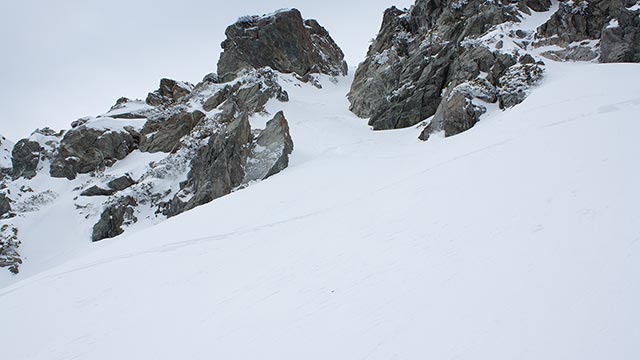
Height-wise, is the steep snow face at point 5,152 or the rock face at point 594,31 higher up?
the steep snow face at point 5,152

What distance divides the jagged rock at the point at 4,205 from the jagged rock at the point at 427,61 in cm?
2728

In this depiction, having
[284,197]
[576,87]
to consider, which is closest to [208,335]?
[284,197]

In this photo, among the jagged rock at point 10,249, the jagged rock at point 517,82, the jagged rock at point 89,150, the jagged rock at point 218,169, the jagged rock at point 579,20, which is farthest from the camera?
the jagged rock at point 89,150

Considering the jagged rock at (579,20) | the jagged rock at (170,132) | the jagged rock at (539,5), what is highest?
the jagged rock at (539,5)

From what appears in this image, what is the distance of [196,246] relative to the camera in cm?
716

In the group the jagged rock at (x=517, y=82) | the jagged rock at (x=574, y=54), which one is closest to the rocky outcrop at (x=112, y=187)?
the jagged rock at (x=517, y=82)

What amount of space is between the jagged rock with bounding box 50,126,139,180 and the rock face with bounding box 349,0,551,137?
20.6 meters

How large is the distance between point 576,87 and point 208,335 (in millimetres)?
14762

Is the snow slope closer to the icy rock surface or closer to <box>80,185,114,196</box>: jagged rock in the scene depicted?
the icy rock surface

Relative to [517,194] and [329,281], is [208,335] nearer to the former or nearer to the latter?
[329,281]

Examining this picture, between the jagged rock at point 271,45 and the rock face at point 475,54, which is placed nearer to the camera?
the rock face at point 475,54

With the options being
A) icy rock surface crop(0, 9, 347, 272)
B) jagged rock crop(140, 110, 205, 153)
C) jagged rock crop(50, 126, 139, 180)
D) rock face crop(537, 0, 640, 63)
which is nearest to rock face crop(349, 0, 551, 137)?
rock face crop(537, 0, 640, 63)

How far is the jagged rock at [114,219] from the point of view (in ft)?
61.2

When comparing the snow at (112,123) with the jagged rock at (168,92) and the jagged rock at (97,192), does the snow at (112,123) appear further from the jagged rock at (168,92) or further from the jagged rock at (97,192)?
the jagged rock at (97,192)
